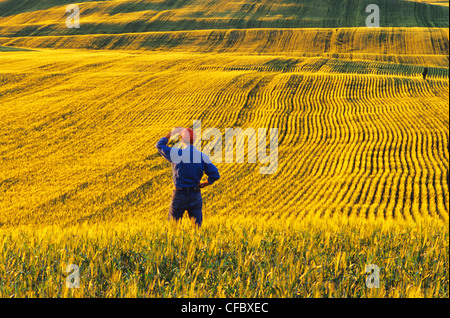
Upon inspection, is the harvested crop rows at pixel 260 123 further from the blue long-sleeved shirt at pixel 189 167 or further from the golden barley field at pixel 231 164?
the blue long-sleeved shirt at pixel 189 167

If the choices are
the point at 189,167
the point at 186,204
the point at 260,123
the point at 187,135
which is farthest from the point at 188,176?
the point at 260,123

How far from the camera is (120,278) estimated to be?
3.60m

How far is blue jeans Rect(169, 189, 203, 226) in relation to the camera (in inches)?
235

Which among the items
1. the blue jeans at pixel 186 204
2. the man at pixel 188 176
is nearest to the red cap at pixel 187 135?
the man at pixel 188 176

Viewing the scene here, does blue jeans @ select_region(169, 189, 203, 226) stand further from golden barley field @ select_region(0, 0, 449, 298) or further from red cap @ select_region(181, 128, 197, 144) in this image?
red cap @ select_region(181, 128, 197, 144)

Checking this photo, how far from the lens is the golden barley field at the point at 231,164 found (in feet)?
12.4

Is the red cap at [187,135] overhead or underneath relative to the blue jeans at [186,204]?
overhead

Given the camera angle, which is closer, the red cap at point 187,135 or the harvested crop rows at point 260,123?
the red cap at point 187,135

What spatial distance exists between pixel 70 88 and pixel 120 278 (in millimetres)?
34722

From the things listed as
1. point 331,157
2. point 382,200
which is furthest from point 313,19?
point 382,200

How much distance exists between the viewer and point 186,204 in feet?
19.7

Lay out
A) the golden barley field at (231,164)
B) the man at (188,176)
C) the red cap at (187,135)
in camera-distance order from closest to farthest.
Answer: the golden barley field at (231,164) < the red cap at (187,135) < the man at (188,176)

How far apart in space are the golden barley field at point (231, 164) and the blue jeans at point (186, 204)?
0.30 m

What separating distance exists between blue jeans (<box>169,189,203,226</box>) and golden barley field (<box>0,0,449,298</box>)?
11.7 inches
